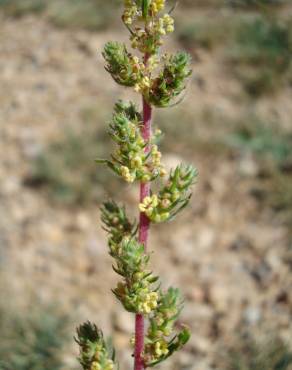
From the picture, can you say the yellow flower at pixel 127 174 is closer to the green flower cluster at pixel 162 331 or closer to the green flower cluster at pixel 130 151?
the green flower cluster at pixel 130 151

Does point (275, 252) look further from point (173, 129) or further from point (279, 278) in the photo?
point (173, 129)

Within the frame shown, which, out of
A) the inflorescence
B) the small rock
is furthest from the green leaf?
the small rock

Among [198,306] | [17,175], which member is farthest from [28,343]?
[17,175]

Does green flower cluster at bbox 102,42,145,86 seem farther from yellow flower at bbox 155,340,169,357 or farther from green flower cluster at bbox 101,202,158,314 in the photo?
yellow flower at bbox 155,340,169,357

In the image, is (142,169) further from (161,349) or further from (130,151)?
(161,349)

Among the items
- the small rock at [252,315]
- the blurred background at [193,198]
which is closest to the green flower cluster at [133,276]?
the blurred background at [193,198]

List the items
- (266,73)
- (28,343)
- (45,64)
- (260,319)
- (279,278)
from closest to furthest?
1. (28,343)
2. (260,319)
3. (279,278)
4. (266,73)
5. (45,64)
